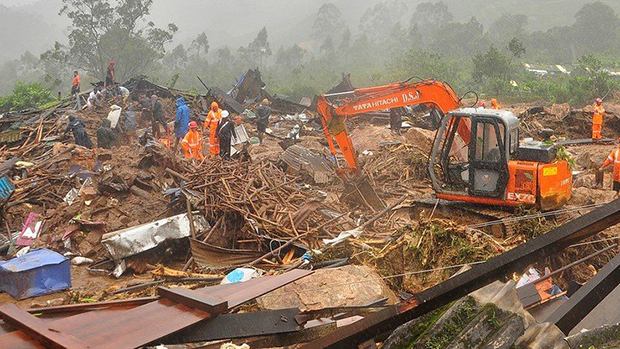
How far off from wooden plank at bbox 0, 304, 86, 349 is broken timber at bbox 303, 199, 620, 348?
0.98m

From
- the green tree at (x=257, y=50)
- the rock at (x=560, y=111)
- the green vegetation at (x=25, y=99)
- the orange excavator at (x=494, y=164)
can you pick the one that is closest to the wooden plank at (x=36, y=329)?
the orange excavator at (x=494, y=164)

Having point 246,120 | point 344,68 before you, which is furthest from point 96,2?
point 246,120

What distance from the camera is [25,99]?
90.7 ft

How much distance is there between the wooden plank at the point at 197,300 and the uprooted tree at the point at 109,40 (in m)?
43.1

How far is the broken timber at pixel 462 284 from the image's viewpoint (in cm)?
238

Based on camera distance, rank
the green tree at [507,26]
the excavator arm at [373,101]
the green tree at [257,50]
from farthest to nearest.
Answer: the green tree at [257,50]
the green tree at [507,26]
the excavator arm at [373,101]

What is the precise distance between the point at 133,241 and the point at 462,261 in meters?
4.79

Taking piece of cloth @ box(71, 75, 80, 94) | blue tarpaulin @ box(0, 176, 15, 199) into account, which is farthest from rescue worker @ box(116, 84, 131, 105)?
blue tarpaulin @ box(0, 176, 15, 199)

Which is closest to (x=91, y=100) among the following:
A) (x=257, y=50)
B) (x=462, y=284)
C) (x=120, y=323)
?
(x=120, y=323)

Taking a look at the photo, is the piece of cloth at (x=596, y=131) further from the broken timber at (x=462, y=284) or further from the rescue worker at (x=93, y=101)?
the rescue worker at (x=93, y=101)

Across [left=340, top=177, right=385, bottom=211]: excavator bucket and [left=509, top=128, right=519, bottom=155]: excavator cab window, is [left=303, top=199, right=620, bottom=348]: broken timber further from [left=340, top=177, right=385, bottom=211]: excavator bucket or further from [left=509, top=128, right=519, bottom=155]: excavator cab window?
[left=340, top=177, right=385, bottom=211]: excavator bucket

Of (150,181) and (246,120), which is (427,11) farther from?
(150,181)

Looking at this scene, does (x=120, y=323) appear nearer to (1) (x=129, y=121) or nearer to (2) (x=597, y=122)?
(2) (x=597, y=122)

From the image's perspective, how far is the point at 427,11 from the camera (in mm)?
72312
